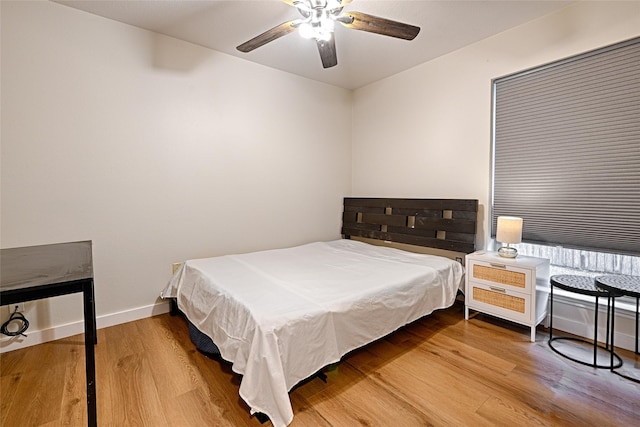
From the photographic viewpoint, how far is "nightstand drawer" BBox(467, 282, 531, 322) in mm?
2312

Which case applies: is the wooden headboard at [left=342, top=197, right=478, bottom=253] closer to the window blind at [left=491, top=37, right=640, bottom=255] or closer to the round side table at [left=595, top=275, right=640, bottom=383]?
the window blind at [left=491, top=37, right=640, bottom=255]

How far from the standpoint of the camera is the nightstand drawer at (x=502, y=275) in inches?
90.5

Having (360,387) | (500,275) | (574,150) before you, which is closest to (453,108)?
(574,150)

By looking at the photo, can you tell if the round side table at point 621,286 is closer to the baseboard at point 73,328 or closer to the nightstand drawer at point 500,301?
the nightstand drawer at point 500,301

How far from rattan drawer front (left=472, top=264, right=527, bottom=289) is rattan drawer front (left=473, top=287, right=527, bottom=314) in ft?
0.34

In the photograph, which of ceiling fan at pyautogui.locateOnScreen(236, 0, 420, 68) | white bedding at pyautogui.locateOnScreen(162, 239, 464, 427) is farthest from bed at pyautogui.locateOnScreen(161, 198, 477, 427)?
ceiling fan at pyautogui.locateOnScreen(236, 0, 420, 68)

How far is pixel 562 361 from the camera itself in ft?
6.65

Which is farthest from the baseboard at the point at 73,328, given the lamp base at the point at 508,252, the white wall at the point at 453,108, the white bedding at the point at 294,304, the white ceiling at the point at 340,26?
the lamp base at the point at 508,252

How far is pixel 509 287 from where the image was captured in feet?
7.84

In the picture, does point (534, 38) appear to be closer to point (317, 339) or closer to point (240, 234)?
point (317, 339)

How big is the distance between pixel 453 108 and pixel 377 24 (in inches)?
61.6

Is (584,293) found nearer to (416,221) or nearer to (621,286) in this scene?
(621,286)

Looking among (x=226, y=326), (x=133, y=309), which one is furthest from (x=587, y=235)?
(x=133, y=309)

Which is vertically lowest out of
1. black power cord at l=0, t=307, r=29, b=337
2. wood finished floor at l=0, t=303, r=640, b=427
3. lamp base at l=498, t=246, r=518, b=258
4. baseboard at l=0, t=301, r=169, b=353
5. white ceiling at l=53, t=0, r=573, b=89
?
wood finished floor at l=0, t=303, r=640, b=427
